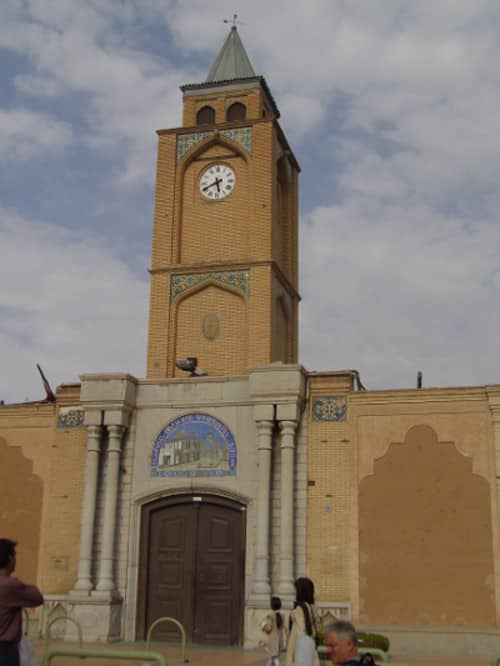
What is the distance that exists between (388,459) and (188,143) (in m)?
9.69

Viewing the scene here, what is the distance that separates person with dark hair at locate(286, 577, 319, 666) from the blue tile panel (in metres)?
9.61

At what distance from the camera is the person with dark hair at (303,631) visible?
734cm

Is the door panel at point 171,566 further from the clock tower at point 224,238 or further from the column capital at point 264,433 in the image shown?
the clock tower at point 224,238

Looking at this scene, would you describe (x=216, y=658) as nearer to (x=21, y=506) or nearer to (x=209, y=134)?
(x=21, y=506)

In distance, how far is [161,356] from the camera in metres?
20.6

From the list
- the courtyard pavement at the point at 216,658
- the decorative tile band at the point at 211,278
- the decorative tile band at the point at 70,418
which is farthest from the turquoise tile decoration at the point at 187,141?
the courtyard pavement at the point at 216,658

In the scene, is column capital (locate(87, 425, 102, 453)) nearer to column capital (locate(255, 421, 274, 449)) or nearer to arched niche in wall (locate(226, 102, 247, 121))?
column capital (locate(255, 421, 274, 449))

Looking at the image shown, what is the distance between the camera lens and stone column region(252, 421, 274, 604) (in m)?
16.8

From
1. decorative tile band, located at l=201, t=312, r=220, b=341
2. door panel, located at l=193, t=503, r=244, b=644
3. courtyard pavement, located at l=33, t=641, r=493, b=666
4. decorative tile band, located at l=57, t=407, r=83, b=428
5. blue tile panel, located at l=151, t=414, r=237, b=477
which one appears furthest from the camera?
decorative tile band, located at l=201, t=312, r=220, b=341

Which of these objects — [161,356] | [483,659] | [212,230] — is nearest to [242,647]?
[483,659]

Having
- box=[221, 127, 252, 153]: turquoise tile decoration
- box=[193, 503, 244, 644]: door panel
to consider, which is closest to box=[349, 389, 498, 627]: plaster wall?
box=[193, 503, 244, 644]: door panel

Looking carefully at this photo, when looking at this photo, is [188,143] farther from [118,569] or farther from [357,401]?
[118,569]

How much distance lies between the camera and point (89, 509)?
59.7ft

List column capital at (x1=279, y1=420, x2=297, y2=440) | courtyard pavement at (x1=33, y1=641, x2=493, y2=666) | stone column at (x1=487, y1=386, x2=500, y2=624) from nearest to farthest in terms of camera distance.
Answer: courtyard pavement at (x1=33, y1=641, x2=493, y2=666) → stone column at (x1=487, y1=386, x2=500, y2=624) → column capital at (x1=279, y1=420, x2=297, y2=440)
